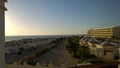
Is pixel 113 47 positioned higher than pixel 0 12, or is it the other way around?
pixel 0 12

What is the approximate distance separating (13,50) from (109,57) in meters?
19.4

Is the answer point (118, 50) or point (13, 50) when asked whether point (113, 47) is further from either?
point (13, 50)

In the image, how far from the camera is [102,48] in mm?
19906

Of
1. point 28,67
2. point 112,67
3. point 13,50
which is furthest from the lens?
point 13,50

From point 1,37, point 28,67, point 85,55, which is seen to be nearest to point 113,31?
point 85,55

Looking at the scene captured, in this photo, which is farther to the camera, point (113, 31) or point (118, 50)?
point (113, 31)

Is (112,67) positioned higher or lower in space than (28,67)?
higher

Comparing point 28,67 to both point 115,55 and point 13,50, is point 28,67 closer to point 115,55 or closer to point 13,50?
point 115,55

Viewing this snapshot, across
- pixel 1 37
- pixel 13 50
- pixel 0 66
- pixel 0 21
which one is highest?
pixel 0 21

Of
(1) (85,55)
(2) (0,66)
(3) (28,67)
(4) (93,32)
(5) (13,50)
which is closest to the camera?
(2) (0,66)

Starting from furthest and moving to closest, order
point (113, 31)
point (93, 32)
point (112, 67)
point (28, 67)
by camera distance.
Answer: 1. point (93, 32)
2. point (113, 31)
3. point (28, 67)
4. point (112, 67)

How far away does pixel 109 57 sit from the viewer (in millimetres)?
18422

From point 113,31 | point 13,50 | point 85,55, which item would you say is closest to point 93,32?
point 113,31

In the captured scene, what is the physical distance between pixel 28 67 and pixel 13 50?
26226mm
